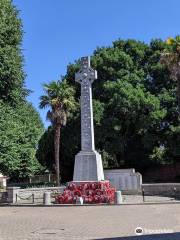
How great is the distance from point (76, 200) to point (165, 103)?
67.4ft

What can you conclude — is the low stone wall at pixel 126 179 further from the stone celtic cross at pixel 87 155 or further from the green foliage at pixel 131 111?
the stone celtic cross at pixel 87 155

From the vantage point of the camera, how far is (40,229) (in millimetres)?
14414

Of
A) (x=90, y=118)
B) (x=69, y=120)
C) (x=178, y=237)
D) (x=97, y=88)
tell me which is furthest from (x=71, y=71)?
(x=178, y=237)

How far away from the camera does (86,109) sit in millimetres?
27188

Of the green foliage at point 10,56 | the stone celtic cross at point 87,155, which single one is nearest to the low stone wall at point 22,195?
the stone celtic cross at point 87,155

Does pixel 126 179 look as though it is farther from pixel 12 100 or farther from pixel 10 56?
pixel 10 56

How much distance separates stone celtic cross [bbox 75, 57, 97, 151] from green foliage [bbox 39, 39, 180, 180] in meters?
12.2

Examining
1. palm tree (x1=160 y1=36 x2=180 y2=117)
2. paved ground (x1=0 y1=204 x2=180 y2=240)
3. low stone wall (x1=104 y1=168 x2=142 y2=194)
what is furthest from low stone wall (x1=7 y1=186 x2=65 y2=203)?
palm tree (x1=160 y1=36 x2=180 y2=117)

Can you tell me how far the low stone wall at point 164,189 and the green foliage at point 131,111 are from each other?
401 inches

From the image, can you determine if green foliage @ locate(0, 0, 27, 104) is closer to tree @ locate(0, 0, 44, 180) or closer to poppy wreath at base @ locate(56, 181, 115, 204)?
tree @ locate(0, 0, 44, 180)

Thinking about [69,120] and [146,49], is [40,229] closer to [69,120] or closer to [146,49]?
[69,120]

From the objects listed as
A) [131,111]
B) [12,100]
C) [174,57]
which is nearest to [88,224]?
[174,57]

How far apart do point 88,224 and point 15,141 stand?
57.4ft

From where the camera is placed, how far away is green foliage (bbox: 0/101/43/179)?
3027 centimetres
